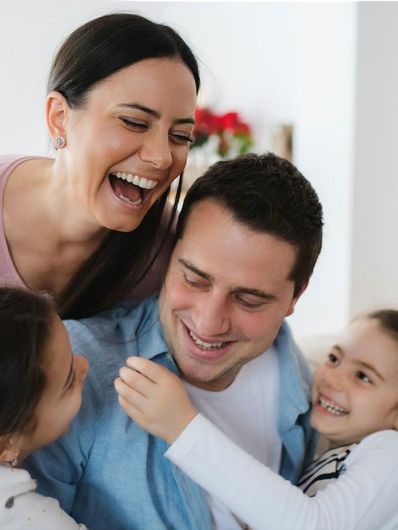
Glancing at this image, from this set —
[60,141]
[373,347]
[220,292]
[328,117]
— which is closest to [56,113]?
[60,141]

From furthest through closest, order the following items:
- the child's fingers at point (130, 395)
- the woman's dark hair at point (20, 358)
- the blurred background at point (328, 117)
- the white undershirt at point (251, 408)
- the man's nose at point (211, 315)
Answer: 1. the blurred background at point (328, 117)
2. the white undershirt at point (251, 408)
3. the man's nose at point (211, 315)
4. the child's fingers at point (130, 395)
5. the woman's dark hair at point (20, 358)

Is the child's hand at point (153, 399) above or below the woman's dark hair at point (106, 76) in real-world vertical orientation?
below

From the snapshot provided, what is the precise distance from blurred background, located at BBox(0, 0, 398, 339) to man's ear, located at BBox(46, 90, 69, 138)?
65.5 inches

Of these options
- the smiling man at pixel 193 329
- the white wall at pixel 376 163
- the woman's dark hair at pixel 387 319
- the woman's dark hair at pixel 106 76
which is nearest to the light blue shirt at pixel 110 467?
the smiling man at pixel 193 329

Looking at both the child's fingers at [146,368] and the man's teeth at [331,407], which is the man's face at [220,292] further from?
the man's teeth at [331,407]

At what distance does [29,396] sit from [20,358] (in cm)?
7

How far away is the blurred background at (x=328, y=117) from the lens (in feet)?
11.3

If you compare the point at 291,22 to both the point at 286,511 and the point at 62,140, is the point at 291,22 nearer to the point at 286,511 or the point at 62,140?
the point at 62,140

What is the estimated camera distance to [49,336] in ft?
3.80

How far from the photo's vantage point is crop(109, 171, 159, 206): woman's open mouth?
5.08 ft

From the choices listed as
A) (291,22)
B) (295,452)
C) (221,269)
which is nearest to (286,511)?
(295,452)

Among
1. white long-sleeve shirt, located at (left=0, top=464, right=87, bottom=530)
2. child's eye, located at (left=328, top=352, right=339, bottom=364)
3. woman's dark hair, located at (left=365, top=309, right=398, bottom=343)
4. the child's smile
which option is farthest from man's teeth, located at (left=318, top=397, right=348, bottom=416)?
white long-sleeve shirt, located at (left=0, top=464, right=87, bottom=530)

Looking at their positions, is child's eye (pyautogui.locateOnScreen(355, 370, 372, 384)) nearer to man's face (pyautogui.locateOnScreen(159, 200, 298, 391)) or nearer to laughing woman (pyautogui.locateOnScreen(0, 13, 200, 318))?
man's face (pyautogui.locateOnScreen(159, 200, 298, 391))

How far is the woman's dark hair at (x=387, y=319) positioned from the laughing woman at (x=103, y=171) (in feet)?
1.74
